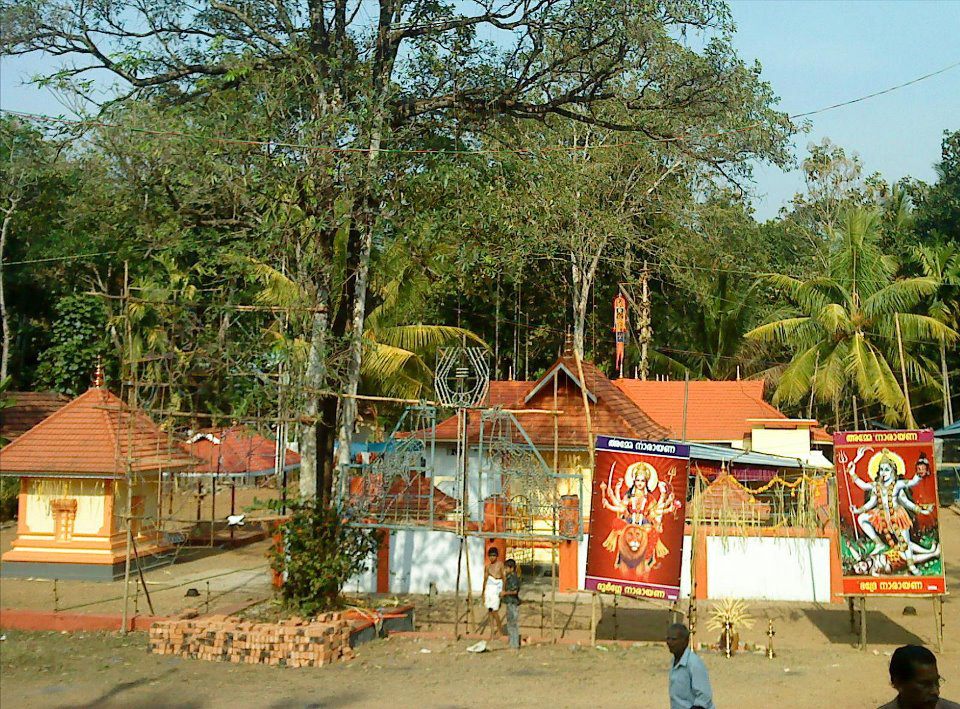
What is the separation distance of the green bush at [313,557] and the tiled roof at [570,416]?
555 cm

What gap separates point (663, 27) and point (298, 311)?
6.21m

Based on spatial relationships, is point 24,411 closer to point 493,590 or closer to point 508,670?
point 493,590

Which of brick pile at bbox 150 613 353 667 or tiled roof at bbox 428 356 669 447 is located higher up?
tiled roof at bbox 428 356 669 447

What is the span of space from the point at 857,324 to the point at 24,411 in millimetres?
22262

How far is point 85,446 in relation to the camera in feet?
59.2

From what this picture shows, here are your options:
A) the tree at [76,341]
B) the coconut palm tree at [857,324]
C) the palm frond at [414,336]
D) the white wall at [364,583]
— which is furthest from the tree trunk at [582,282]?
A: the white wall at [364,583]

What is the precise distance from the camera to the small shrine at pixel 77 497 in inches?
688

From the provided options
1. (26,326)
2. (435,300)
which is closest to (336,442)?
(435,300)

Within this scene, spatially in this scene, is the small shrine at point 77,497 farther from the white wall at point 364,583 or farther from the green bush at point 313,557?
the green bush at point 313,557

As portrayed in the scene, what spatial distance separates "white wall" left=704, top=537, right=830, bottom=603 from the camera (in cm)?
1573

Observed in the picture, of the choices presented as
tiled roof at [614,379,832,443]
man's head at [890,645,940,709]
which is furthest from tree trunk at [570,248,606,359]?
man's head at [890,645,940,709]

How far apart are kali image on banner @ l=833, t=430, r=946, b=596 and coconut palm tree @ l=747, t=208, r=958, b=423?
53.3ft

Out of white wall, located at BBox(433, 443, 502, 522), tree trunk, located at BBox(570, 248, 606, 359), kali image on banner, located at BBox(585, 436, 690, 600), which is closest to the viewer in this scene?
kali image on banner, located at BBox(585, 436, 690, 600)

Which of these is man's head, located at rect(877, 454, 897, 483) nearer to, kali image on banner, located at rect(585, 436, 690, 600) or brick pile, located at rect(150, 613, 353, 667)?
kali image on banner, located at rect(585, 436, 690, 600)
